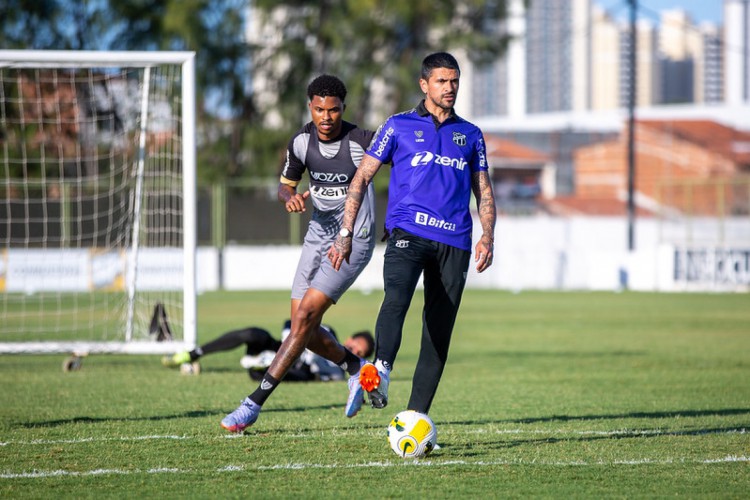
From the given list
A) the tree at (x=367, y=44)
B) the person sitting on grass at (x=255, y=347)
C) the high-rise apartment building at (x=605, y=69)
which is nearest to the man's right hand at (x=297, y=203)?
the person sitting on grass at (x=255, y=347)

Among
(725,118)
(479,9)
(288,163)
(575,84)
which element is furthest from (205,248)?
(575,84)

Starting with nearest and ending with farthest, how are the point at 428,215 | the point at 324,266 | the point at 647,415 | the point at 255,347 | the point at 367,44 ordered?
the point at 428,215 < the point at 324,266 < the point at 647,415 < the point at 255,347 < the point at 367,44

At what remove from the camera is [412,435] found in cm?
616

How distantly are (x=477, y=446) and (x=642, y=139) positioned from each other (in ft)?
199

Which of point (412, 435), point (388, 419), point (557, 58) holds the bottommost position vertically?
point (388, 419)

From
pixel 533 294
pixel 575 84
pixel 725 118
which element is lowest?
pixel 533 294

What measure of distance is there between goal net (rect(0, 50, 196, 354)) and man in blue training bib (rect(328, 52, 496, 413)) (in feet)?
17.1

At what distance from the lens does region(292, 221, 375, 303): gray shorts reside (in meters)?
7.11

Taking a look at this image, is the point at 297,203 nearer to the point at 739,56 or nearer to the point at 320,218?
the point at 320,218

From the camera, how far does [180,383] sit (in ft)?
34.9

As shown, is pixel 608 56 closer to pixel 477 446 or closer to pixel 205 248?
pixel 205 248

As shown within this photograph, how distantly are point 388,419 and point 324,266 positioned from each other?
1.53 metres

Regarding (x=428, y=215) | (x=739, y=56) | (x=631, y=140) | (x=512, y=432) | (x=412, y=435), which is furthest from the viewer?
(x=739, y=56)

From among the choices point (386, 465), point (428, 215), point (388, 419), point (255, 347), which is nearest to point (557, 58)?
point (255, 347)
